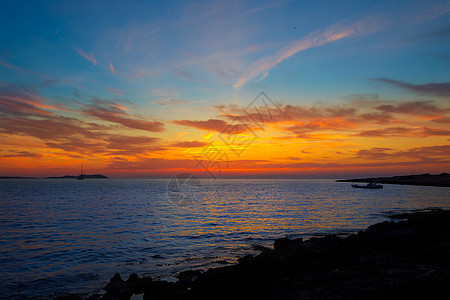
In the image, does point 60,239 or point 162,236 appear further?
point 162,236

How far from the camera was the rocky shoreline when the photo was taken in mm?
10398

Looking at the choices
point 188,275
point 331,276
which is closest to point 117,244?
point 188,275

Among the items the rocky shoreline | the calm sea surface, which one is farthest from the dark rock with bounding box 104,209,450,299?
the calm sea surface

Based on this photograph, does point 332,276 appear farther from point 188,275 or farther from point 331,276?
point 188,275

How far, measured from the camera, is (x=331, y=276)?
491 inches

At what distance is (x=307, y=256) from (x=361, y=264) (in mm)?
3030

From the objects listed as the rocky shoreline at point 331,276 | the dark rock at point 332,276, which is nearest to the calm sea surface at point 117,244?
the rocky shoreline at point 331,276

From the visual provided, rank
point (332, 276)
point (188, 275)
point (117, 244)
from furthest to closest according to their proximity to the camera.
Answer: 1. point (117, 244)
2. point (188, 275)
3. point (332, 276)

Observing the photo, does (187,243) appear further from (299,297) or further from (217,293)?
(299,297)

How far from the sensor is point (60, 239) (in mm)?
28688

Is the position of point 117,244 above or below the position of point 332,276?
below

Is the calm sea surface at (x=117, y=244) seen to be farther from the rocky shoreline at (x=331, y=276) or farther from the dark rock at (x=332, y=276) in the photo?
the dark rock at (x=332, y=276)

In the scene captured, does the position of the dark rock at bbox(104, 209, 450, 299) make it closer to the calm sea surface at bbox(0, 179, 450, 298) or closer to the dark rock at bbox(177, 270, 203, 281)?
the dark rock at bbox(177, 270, 203, 281)

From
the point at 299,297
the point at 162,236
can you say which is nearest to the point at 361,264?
the point at 299,297
